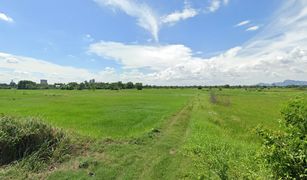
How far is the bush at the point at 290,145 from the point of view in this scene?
3906 millimetres

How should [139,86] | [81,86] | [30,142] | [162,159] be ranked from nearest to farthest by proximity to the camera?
[162,159] → [30,142] → [81,86] → [139,86]

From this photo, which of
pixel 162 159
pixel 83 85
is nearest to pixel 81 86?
pixel 83 85

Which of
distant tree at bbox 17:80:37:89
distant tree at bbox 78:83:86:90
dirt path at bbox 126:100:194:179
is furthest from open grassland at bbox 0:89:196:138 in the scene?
distant tree at bbox 17:80:37:89

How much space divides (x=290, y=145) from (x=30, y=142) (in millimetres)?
9966

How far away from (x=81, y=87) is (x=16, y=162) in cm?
14112

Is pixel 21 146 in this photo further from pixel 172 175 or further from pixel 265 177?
pixel 265 177

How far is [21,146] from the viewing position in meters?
10.5

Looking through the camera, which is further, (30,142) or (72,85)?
(72,85)

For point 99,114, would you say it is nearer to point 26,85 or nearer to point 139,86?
point 139,86

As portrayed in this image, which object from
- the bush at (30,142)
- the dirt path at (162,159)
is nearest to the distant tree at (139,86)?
the dirt path at (162,159)

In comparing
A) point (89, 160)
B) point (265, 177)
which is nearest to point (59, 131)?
point (89, 160)

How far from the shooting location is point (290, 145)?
13.1ft

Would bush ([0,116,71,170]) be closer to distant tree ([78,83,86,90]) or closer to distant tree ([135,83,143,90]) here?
distant tree ([135,83,143,90])

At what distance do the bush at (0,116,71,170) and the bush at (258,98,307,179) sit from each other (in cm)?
827
